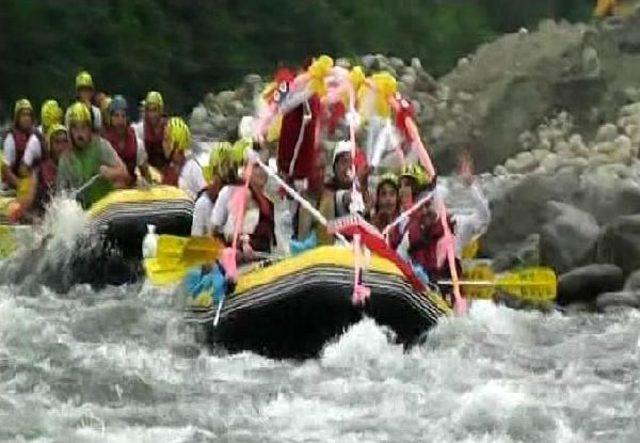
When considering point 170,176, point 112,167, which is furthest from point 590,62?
point 112,167

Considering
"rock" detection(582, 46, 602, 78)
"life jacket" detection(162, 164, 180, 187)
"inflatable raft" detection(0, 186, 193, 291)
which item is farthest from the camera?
"rock" detection(582, 46, 602, 78)

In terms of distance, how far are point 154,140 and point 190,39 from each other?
30.4m

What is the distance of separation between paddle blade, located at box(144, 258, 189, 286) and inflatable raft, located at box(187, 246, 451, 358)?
99 cm

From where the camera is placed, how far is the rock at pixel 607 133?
942 inches

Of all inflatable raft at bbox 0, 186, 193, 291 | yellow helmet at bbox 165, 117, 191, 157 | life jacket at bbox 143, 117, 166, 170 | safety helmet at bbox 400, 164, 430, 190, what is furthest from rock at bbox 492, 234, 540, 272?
life jacket at bbox 143, 117, 166, 170

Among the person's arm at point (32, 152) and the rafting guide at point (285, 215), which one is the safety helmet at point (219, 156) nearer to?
the rafting guide at point (285, 215)

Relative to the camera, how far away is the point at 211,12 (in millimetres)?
44906

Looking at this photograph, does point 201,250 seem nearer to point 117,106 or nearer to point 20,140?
point 117,106

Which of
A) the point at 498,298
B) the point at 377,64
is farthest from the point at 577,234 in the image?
the point at 377,64

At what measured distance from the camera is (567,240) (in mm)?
13406

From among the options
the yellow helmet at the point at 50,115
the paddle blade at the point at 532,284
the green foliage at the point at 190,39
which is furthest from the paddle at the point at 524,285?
the green foliage at the point at 190,39

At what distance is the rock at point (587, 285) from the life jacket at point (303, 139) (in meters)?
2.41

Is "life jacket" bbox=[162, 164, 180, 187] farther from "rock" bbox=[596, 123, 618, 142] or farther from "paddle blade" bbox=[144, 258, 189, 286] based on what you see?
"rock" bbox=[596, 123, 618, 142]

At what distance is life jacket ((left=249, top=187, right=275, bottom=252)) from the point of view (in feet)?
34.6
